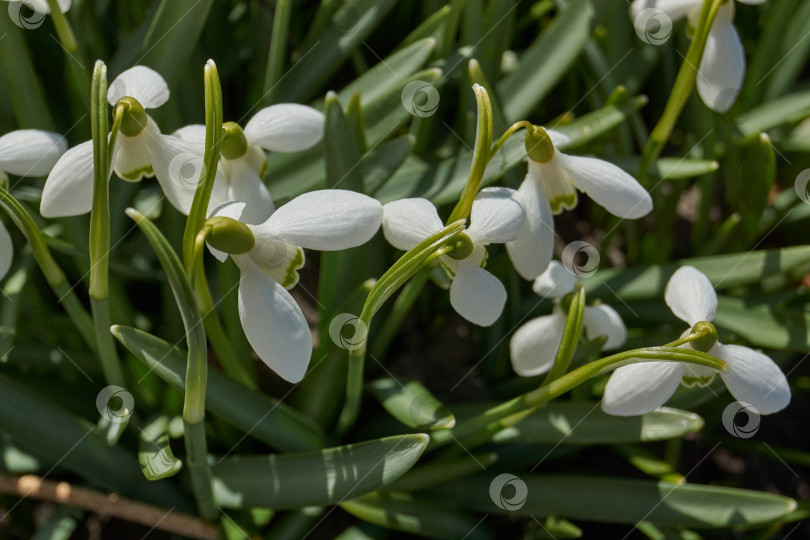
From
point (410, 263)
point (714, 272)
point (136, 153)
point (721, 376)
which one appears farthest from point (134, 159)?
point (714, 272)

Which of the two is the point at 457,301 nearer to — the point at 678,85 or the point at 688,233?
the point at 678,85

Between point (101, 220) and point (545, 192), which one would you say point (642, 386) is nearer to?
point (545, 192)

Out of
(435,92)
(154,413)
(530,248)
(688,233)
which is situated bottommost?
(154,413)

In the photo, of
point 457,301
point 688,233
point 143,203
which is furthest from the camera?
point 688,233

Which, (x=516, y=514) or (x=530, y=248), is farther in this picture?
(x=516, y=514)

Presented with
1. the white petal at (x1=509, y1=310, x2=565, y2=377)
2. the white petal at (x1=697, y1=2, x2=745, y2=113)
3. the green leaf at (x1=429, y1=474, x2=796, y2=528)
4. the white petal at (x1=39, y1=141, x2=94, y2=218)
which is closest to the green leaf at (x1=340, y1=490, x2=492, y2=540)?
the green leaf at (x1=429, y1=474, x2=796, y2=528)

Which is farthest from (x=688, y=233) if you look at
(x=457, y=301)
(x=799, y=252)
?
(x=457, y=301)
